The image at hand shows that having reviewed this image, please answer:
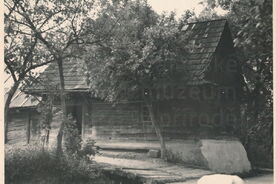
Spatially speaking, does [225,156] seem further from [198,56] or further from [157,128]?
[198,56]

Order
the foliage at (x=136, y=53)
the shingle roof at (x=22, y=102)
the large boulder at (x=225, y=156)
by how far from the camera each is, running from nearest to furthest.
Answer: the foliage at (x=136, y=53) → the large boulder at (x=225, y=156) → the shingle roof at (x=22, y=102)

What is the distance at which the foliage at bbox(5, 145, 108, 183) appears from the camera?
9.03 meters

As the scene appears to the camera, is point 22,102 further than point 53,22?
Yes

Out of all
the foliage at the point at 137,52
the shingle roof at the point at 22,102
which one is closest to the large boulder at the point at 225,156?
the foliage at the point at 137,52

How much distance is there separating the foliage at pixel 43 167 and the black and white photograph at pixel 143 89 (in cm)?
2

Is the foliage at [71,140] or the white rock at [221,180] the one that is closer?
the white rock at [221,180]

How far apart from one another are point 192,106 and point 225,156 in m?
2.10

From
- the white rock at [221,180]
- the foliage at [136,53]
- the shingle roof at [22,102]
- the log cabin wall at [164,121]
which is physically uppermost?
the foliage at [136,53]

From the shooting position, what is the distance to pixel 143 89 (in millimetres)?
12641

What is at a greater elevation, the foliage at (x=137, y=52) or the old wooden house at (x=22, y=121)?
the foliage at (x=137, y=52)

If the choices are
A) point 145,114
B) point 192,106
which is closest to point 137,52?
point 192,106

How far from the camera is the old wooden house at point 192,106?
12961 mm

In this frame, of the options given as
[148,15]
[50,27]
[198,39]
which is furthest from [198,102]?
[50,27]

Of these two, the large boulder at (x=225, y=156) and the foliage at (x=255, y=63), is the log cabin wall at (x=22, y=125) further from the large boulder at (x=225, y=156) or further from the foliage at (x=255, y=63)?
the foliage at (x=255, y=63)
